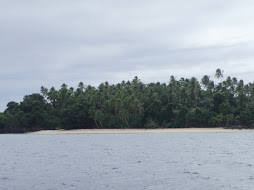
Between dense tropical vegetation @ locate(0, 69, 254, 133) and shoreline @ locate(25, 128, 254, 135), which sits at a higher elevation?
dense tropical vegetation @ locate(0, 69, 254, 133)

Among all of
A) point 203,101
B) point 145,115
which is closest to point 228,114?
point 203,101

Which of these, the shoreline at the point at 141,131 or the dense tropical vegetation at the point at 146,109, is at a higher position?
the dense tropical vegetation at the point at 146,109

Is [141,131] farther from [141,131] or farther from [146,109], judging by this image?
[146,109]

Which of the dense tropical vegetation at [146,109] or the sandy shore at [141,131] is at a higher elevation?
the dense tropical vegetation at [146,109]

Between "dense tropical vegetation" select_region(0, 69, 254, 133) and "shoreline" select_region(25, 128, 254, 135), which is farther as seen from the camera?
"dense tropical vegetation" select_region(0, 69, 254, 133)

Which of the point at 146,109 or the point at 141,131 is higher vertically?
the point at 146,109

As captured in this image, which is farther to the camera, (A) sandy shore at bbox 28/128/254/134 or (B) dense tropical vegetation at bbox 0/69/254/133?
(B) dense tropical vegetation at bbox 0/69/254/133

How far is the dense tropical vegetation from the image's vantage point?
112 metres

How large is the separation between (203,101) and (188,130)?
66.6 feet

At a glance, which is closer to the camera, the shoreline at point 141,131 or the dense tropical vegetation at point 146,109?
the shoreline at point 141,131

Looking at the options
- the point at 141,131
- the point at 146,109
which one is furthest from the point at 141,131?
the point at 146,109

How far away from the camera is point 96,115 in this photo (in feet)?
386

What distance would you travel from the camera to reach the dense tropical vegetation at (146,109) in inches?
4390

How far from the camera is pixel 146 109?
123 metres
